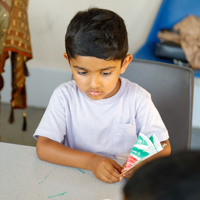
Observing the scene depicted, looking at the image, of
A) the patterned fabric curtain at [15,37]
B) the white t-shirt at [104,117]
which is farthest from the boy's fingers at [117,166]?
the patterned fabric curtain at [15,37]

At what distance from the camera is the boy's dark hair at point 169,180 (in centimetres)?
29

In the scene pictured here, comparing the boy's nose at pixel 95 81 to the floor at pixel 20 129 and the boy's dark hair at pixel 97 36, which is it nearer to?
the boy's dark hair at pixel 97 36

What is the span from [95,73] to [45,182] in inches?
13.5

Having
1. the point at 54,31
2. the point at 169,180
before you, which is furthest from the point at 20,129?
the point at 169,180

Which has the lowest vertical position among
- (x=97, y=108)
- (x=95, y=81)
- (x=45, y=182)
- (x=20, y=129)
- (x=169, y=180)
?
(x=20, y=129)

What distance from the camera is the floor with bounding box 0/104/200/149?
2355 mm

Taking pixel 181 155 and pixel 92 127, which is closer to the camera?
pixel 181 155

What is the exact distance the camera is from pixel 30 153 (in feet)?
3.22

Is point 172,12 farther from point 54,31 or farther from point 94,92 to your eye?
point 94,92

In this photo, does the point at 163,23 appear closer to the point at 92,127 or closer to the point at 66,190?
the point at 92,127

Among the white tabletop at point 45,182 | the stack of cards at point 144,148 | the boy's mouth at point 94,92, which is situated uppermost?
the boy's mouth at point 94,92

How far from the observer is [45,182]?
850 mm

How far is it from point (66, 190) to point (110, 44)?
0.43 m

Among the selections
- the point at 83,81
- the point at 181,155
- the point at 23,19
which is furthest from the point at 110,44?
the point at 23,19
